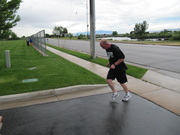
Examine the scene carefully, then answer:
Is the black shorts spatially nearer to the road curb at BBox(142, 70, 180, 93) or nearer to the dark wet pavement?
the dark wet pavement

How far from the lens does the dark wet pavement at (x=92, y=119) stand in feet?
10.7

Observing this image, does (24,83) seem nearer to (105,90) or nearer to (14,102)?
(14,102)

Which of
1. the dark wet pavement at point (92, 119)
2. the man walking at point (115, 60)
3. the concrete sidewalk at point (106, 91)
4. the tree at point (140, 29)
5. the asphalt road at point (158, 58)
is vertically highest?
the tree at point (140, 29)

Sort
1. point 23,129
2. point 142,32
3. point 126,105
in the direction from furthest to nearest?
point 142,32, point 126,105, point 23,129

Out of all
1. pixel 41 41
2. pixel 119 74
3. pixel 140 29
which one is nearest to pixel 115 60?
pixel 119 74

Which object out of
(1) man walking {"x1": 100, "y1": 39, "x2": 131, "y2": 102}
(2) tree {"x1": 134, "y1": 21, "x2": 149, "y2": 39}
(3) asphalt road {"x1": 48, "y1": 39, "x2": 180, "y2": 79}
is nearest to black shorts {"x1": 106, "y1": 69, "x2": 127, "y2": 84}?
(1) man walking {"x1": 100, "y1": 39, "x2": 131, "y2": 102}

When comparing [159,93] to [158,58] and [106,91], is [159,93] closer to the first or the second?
[106,91]

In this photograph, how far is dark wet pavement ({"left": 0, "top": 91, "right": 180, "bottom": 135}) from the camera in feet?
10.7

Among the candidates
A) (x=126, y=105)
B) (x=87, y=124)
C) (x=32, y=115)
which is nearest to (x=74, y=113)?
(x=87, y=124)

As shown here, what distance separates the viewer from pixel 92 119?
12.1 feet

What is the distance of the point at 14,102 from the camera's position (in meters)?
4.75

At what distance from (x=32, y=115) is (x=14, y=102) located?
3.60ft

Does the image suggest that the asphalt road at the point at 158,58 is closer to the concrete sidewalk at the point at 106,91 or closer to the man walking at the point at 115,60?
the concrete sidewalk at the point at 106,91

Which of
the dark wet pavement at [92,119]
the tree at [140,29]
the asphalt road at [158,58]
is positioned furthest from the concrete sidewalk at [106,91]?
the tree at [140,29]
